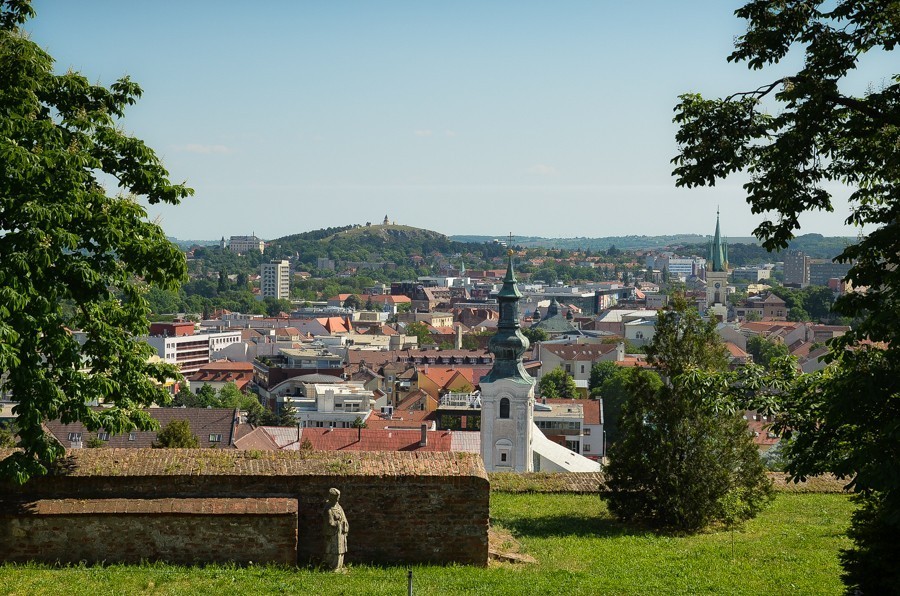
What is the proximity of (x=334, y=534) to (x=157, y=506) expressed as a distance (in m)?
1.73

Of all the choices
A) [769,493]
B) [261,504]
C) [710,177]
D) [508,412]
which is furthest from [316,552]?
[508,412]

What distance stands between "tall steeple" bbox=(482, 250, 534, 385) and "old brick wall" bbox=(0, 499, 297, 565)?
31.3 metres

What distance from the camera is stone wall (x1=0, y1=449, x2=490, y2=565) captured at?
11484mm

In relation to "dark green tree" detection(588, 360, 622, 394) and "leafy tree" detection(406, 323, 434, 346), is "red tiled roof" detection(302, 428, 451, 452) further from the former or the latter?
"leafy tree" detection(406, 323, 434, 346)

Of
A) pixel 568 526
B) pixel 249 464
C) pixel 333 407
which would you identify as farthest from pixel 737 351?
pixel 249 464

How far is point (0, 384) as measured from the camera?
11234 mm

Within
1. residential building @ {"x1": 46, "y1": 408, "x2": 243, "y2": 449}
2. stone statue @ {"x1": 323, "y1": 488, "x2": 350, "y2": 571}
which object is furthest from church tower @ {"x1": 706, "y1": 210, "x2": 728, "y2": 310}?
stone statue @ {"x1": 323, "y1": 488, "x2": 350, "y2": 571}

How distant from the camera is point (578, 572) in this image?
460 inches

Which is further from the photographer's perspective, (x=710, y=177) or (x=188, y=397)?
(x=188, y=397)

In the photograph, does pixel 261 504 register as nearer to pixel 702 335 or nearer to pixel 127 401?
pixel 127 401

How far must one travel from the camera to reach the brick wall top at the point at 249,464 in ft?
37.9

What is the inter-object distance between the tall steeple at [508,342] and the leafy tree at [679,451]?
89.1 ft

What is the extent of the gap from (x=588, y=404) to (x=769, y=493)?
52.5m

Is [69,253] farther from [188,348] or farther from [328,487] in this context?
[188,348]
